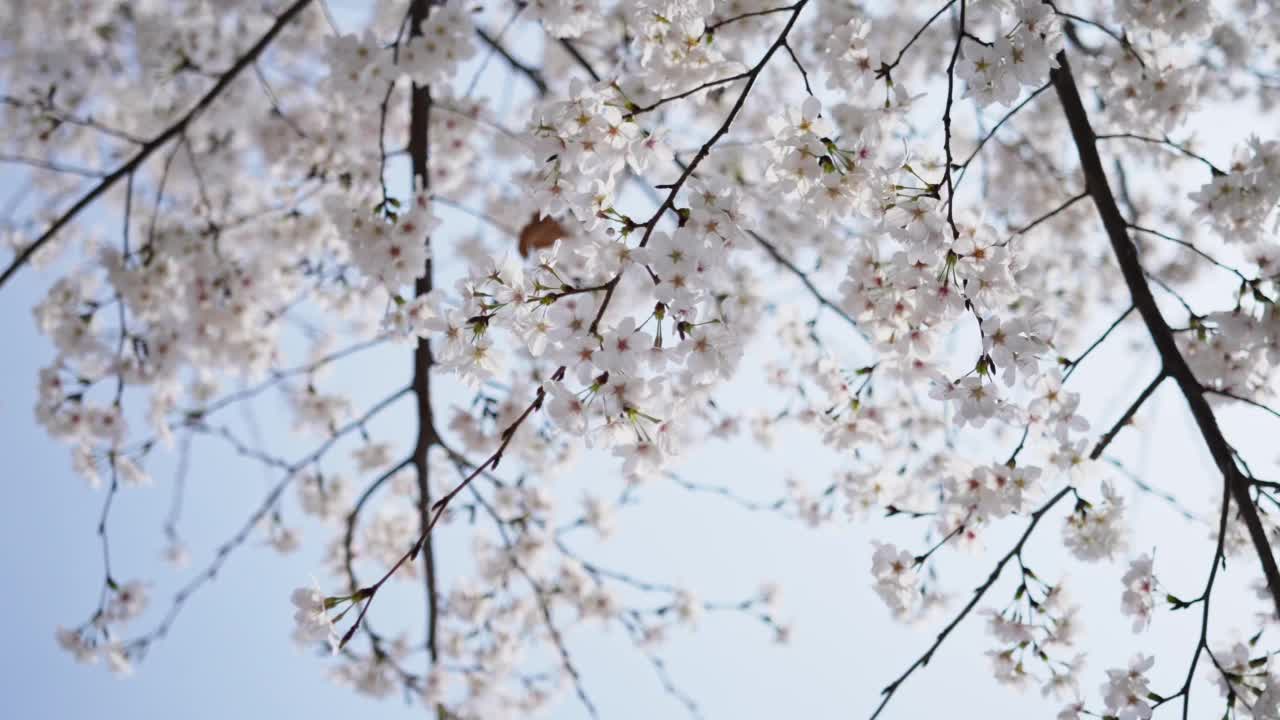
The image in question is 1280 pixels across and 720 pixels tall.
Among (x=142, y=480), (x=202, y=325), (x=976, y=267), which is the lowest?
(x=976, y=267)

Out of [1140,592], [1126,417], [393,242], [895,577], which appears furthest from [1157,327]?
[393,242]

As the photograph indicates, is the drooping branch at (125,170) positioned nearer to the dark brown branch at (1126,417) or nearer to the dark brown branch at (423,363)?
the dark brown branch at (423,363)

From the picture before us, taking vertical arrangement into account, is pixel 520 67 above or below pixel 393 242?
above

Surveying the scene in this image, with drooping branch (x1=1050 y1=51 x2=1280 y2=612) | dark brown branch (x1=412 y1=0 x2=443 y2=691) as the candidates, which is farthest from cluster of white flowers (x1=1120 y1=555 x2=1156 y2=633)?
dark brown branch (x1=412 y1=0 x2=443 y2=691)

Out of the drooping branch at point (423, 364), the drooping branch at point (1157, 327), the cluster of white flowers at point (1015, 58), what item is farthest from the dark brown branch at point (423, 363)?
the drooping branch at point (1157, 327)

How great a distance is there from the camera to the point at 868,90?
2.39 metres

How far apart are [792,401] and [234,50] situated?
544cm

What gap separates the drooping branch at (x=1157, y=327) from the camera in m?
1.98

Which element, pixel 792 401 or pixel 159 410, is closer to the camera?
pixel 792 401

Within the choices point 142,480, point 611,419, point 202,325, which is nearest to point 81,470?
point 142,480

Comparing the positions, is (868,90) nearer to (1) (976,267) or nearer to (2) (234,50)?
(1) (976,267)

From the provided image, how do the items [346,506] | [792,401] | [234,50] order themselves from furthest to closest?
[234,50], [346,506], [792,401]

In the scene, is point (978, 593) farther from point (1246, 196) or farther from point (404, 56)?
point (404, 56)

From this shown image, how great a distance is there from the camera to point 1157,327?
2.10 m
